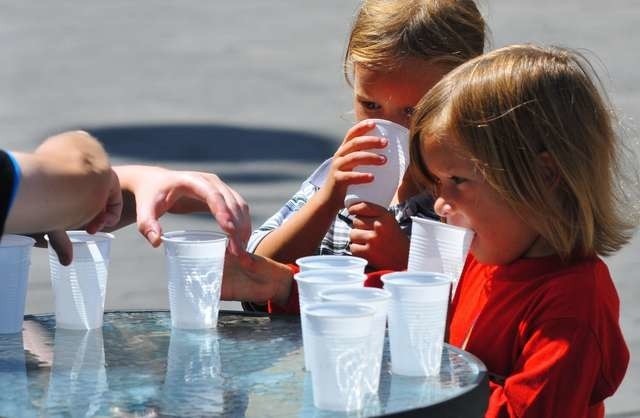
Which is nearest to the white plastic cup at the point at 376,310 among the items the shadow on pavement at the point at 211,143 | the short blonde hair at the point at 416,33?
the short blonde hair at the point at 416,33

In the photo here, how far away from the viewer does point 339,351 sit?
6.95ft

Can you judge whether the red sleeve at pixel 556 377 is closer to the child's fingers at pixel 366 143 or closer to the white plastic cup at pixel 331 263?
the white plastic cup at pixel 331 263

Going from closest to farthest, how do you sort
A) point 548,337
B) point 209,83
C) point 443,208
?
1. point 548,337
2. point 443,208
3. point 209,83

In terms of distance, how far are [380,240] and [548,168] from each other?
0.69 m

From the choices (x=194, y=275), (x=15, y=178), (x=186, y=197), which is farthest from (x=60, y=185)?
(x=186, y=197)

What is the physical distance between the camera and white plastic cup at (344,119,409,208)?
315 centimetres

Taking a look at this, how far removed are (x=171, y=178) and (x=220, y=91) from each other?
6.97m

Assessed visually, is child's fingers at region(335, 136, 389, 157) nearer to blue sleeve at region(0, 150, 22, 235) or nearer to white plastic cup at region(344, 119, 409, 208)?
white plastic cup at region(344, 119, 409, 208)

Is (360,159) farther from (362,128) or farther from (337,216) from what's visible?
(337,216)

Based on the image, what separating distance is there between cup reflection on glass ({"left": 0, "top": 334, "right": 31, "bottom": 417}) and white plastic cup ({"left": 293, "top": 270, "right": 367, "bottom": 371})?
1.64 ft

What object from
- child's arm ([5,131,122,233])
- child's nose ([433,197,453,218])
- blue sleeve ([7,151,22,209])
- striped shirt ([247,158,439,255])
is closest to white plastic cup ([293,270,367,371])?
child's nose ([433,197,453,218])

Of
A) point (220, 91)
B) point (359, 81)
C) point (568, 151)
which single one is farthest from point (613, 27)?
point (568, 151)

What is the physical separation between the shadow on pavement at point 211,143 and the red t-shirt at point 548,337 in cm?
521

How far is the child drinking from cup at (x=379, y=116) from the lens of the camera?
320 centimetres
